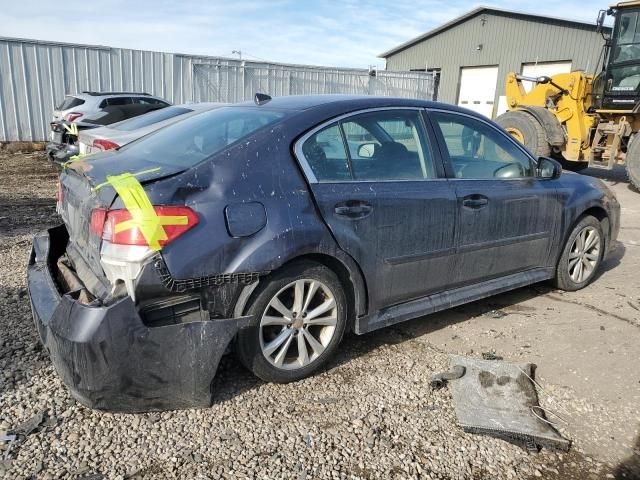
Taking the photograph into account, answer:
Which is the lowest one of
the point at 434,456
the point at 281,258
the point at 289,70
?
the point at 434,456

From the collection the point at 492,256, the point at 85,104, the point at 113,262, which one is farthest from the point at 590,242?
the point at 85,104

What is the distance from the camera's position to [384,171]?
3270 millimetres

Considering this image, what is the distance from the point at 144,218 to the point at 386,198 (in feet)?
4.80

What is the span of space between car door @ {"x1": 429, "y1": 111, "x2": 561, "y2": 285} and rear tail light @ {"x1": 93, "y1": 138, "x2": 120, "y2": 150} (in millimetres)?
3725

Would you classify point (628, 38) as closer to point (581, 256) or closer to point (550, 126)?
point (550, 126)

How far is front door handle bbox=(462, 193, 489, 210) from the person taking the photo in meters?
3.56

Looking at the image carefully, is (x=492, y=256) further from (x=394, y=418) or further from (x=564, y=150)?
(x=564, y=150)

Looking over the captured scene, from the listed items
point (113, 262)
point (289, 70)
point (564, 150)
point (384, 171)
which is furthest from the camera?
point (289, 70)

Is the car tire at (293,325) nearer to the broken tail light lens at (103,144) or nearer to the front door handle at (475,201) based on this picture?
the front door handle at (475,201)

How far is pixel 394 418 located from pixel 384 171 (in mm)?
1501

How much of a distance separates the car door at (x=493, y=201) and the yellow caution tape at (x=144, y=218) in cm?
202

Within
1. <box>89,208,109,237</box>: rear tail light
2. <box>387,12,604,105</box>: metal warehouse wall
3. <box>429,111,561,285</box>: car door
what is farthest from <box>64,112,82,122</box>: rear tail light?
<box>387,12,604,105</box>: metal warehouse wall

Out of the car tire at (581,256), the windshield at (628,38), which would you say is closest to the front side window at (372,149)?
the car tire at (581,256)

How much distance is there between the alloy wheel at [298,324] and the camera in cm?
287
